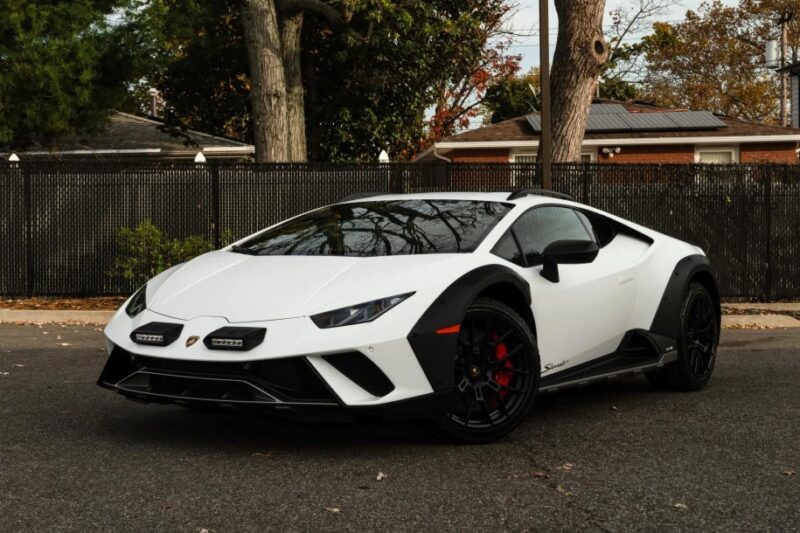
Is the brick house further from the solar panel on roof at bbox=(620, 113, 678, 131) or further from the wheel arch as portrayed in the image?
the wheel arch

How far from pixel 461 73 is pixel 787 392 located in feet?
73.4

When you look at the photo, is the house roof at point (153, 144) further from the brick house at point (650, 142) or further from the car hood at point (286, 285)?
the car hood at point (286, 285)

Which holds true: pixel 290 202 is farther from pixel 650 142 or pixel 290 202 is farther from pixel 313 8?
pixel 650 142

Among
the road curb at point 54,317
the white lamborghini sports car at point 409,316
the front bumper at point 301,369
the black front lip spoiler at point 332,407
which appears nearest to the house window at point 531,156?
the road curb at point 54,317

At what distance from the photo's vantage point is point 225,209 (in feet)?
52.4

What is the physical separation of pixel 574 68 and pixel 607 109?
1930 cm

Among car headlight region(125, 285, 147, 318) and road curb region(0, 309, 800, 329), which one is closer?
car headlight region(125, 285, 147, 318)

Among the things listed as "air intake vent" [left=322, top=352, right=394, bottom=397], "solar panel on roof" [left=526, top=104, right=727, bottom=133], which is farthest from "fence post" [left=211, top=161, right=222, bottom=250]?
"solar panel on roof" [left=526, top=104, right=727, bottom=133]

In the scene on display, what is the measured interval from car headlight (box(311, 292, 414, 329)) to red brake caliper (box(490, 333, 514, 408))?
29.1 inches

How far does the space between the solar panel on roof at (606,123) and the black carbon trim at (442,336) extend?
89.2ft

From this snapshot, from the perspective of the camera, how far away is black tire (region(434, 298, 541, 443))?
5.75 meters

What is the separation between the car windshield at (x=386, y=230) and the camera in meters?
6.22

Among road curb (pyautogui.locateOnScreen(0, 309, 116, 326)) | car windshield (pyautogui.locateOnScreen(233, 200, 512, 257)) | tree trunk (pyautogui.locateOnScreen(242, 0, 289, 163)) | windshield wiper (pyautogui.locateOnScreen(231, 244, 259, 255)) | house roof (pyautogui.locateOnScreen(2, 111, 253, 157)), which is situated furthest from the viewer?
house roof (pyautogui.locateOnScreen(2, 111, 253, 157))

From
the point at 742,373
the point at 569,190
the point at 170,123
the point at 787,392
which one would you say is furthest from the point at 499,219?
the point at 170,123
